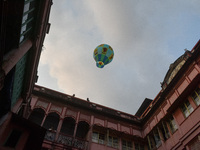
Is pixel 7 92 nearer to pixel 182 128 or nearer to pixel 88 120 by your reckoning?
pixel 88 120

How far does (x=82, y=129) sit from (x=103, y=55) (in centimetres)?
730

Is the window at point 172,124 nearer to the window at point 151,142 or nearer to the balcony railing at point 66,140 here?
the window at point 151,142

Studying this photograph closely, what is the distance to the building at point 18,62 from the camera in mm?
6500

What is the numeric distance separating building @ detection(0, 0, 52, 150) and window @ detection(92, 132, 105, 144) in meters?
6.26

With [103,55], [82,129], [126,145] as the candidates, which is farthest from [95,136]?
[103,55]

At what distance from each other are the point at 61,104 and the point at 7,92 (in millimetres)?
8468

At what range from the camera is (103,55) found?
52.6 feet

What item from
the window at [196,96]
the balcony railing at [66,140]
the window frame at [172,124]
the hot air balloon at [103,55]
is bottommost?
the balcony railing at [66,140]

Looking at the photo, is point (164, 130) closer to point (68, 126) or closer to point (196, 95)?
point (196, 95)

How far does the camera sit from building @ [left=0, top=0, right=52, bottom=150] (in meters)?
6.50

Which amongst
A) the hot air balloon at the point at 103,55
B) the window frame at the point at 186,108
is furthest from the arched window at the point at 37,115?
the window frame at the point at 186,108

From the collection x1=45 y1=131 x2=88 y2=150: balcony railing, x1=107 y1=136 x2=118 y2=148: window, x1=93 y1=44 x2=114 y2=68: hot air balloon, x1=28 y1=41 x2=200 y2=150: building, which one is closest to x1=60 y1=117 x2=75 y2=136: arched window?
x1=28 y1=41 x2=200 y2=150: building

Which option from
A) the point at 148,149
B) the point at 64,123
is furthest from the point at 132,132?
the point at 64,123

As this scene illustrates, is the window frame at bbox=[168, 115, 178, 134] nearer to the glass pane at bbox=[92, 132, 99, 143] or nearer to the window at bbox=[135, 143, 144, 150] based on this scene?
the window at bbox=[135, 143, 144, 150]
